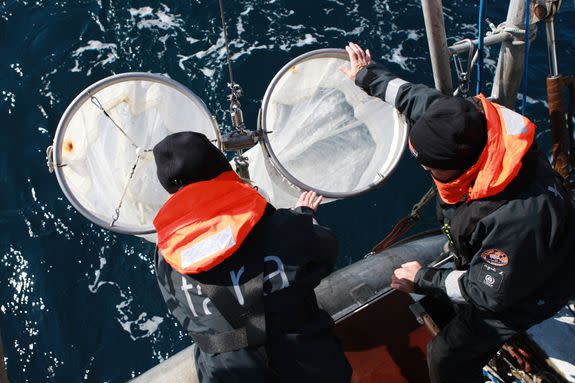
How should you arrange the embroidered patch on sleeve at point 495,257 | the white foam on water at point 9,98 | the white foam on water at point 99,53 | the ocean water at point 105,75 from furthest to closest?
the white foam on water at point 99,53 < the white foam on water at point 9,98 < the ocean water at point 105,75 < the embroidered patch on sleeve at point 495,257

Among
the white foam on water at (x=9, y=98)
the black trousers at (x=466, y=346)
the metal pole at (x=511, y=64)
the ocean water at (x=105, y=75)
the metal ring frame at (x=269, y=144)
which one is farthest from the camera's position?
the white foam on water at (x=9, y=98)

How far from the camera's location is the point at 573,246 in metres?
2.40

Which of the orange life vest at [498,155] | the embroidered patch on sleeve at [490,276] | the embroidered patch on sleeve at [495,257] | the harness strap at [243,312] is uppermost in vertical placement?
the orange life vest at [498,155]

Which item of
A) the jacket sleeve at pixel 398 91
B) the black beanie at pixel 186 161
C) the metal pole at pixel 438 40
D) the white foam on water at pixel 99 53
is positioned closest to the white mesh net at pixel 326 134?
the jacket sleeve at pixel 398 91

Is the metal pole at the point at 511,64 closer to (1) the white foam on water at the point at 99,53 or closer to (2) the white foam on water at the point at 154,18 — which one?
(2) the white foam on water at the point at 154,18

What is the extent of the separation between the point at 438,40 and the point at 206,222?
2.03 meters

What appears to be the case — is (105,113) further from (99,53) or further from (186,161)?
(99,53)

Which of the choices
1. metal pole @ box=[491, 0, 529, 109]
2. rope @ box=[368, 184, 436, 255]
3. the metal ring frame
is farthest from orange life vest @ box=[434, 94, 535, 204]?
rope @ box=[368, 184, 436, 255]

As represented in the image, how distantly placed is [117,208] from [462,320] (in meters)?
2.18

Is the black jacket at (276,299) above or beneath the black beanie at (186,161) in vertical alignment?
beneath

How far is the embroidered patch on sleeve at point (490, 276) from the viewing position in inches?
94.3

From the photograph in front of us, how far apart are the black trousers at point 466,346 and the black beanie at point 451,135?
99cm

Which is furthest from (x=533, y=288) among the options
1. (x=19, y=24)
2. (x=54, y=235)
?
(x=19, y=24)

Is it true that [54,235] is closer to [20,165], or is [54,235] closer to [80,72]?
[20,165]
